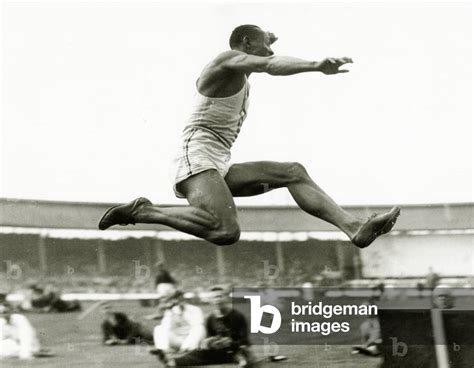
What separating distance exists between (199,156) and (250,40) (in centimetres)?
79

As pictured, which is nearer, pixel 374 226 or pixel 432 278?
pixel 374 226

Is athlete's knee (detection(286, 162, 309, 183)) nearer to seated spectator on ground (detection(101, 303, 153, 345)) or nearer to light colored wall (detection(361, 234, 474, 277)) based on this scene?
seated spectator on ground (detection(101, 303, 153, 345))

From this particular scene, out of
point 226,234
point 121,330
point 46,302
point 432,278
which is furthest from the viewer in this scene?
point 432,278

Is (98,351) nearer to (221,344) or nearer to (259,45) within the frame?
(221,344)

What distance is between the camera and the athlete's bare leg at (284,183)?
4703mm

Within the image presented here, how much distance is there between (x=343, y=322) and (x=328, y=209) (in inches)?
79.3

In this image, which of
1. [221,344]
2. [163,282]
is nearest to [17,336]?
[163,282]

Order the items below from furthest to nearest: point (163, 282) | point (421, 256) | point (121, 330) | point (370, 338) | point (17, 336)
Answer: point (421, 256)
point (163, 282)
point (121, 330)
point (17, 336)
point (370, 338)

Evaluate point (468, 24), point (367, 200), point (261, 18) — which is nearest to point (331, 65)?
point (261, 18)

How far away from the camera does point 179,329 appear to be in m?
7.23

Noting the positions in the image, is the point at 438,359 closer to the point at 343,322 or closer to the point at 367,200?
the point at 343,322

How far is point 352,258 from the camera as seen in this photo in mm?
8836

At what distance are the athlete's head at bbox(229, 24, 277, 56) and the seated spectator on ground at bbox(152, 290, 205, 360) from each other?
3.23 m

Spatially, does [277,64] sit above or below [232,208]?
above
